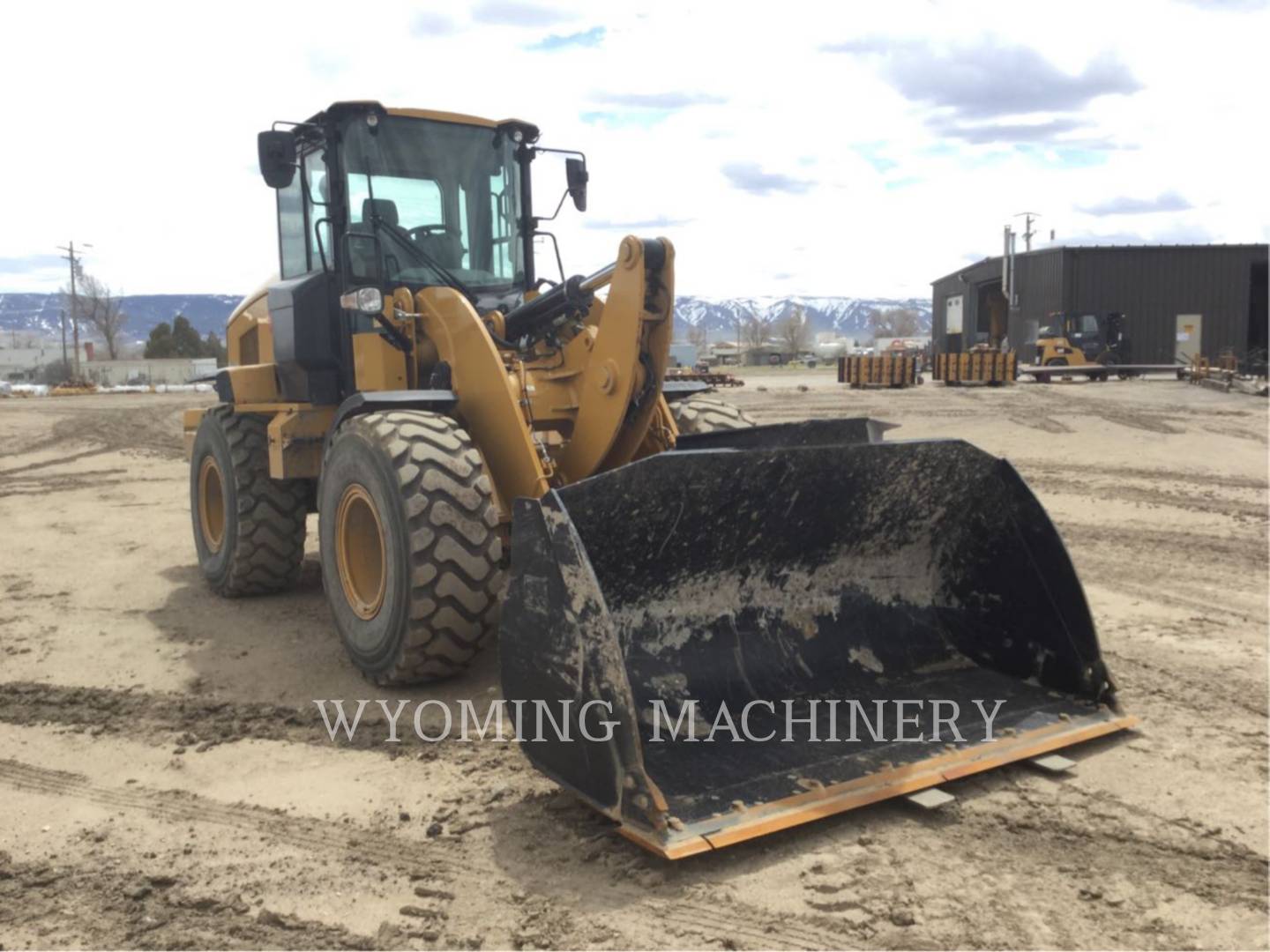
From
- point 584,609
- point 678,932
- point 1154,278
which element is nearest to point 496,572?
point 584,609

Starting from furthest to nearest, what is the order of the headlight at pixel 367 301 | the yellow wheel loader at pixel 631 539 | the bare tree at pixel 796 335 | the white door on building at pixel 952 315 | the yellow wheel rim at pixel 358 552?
1. the bare tree at pixel 796 335
2. the white door on building at pixel 952 315
3. the headlight at pixel 367 301
4. the yellow wheel rim at pixel 358 552
5. the yellow wheel loader at pixel 631 539

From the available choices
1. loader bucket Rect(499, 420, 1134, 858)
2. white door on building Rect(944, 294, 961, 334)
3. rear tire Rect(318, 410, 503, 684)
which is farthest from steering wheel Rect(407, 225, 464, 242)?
white door on building Rect(944, 294, 961, 334)

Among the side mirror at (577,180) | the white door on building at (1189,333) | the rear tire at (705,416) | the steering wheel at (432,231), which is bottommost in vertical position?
the rear tire at (705,416)

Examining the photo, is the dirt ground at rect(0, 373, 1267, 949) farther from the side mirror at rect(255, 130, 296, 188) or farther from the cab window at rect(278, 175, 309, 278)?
the side mirror at rect(255, 130, 296, 188)

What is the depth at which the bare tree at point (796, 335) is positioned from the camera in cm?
11484

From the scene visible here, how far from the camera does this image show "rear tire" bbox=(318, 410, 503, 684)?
4645 millimetres

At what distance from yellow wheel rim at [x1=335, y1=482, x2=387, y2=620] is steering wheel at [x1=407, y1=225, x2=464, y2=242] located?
167 cm

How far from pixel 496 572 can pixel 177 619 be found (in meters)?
2.93

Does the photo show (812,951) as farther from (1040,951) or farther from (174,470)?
(174,470)

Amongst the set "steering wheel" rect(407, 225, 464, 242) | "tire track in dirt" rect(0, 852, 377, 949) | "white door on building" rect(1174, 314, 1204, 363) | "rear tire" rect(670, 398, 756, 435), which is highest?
"steering wheel" rect(407, 225, 464, 242)

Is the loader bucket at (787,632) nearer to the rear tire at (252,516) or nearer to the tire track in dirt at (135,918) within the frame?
the tire track in dirt at (135,918)

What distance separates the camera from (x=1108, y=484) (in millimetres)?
11703

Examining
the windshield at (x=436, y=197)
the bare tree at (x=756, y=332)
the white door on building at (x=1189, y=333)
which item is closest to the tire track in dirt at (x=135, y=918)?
the windshield at (x=436, y=197)

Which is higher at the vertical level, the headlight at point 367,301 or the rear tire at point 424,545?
the headlight at point 367,301
